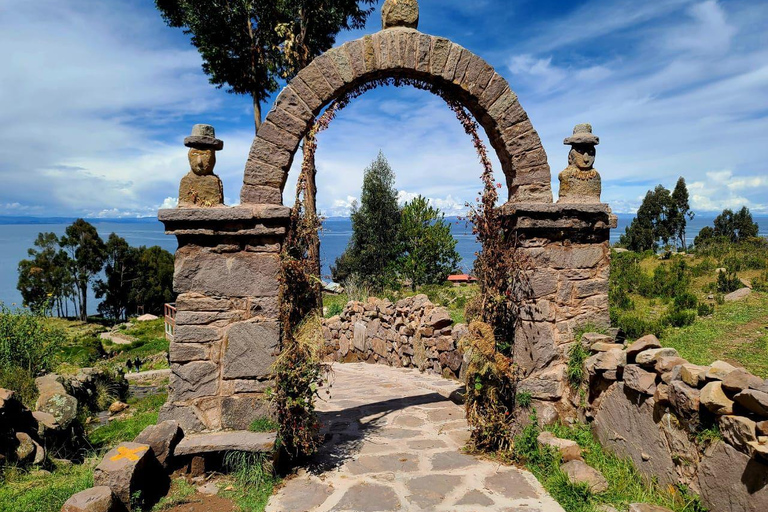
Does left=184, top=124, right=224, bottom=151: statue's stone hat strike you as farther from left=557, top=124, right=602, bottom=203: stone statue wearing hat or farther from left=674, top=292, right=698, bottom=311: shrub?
left=674, top=292, right=698, bottom=311: shrub

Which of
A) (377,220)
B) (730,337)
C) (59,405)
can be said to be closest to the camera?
(59,405)

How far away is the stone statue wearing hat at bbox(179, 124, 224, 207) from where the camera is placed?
4418mm

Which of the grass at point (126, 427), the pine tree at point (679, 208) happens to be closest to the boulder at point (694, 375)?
the grass at point (126, 427)

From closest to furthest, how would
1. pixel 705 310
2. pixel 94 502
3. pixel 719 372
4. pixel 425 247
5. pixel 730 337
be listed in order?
pixel 719 372 < pixel 94 502 < pixel 730 337 < pixel 705 310 < pixel 425 247

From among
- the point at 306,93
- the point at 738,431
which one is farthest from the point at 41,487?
the point at 738,431

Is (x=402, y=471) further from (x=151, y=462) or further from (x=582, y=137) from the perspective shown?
(x=582, y=137)

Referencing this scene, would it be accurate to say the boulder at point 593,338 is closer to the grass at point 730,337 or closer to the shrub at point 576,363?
the shrub at point 576,363

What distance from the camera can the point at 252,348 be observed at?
4379 millimetres

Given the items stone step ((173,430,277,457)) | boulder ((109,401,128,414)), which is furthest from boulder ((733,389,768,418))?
boulder ((109,401,128,414))

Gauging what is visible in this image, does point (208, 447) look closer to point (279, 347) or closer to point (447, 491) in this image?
point (279, 347)

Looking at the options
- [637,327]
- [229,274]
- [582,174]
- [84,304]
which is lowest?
[84,304]

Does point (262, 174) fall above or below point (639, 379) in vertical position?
above

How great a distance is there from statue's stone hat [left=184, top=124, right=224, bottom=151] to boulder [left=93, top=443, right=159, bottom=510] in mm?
2678

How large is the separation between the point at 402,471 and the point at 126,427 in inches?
163
